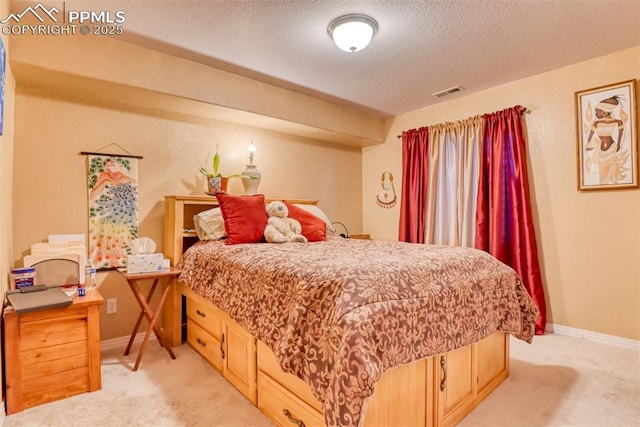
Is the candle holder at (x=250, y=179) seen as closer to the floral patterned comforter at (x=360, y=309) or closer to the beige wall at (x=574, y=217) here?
the floral patterned comforter at (x=360, y=309)

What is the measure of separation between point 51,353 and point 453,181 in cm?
364

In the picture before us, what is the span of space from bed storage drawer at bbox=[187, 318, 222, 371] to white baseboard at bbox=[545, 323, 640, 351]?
2828mm

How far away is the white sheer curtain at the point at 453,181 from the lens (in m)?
3.39

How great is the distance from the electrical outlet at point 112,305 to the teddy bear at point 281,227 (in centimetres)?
134

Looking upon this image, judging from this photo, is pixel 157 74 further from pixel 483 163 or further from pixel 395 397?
pixel 483 163

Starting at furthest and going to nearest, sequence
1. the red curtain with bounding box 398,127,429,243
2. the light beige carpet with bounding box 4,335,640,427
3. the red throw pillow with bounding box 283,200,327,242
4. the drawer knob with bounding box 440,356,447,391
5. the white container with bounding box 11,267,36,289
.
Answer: the red curtain with bounding box 398,127,429,243 < the red throw pillow with bounding box 283,200,327,242 < the white container with bounding box 11,267,36,289 < the light beige carpet with bounding box 4,335,640,427 < the drawer knob with bounding box 440,356,447,391

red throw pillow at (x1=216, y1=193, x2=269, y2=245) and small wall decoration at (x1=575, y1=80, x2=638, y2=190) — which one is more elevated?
small wall decoration at (x1=575, y1=80, x2=638, y2=190)

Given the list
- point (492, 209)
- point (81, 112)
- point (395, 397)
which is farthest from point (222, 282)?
point (492, 209)

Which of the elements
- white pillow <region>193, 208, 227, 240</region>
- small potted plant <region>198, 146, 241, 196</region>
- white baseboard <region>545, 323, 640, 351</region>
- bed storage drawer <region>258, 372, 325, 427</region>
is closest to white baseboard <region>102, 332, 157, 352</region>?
white pillow <region>193, 208, 227, 240</region>

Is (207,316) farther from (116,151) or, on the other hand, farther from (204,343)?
(116,151)

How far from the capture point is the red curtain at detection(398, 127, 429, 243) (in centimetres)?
380

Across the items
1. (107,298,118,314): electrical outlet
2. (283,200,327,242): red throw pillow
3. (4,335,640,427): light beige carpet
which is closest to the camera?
(4,335,640,427): light beige carpet

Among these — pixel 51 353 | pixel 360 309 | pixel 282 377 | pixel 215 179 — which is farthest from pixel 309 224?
pixel 51 353

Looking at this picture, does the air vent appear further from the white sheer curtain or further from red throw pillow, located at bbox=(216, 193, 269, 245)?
red throw pillow, located at bbox=(216, 193, 269, 245)
